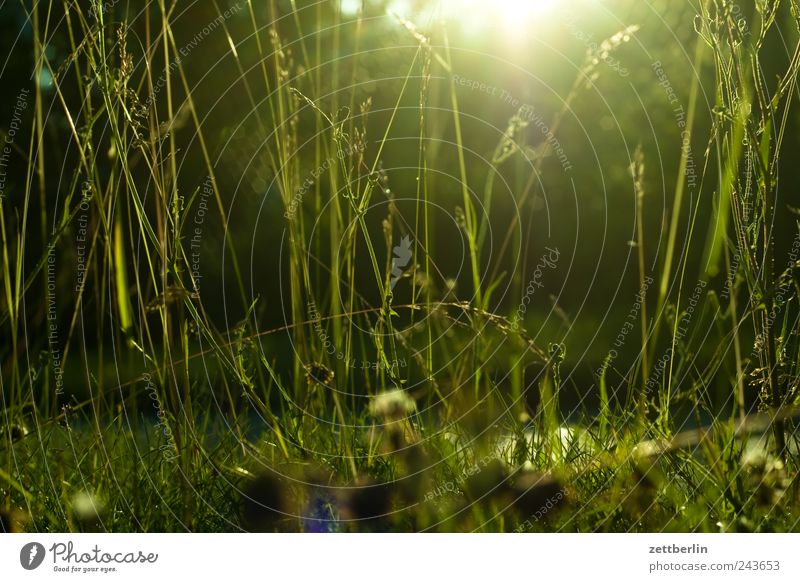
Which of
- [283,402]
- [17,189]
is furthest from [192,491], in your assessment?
[17,189]

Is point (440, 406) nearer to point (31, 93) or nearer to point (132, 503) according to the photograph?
point (132, 503)

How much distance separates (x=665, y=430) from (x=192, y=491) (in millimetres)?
725

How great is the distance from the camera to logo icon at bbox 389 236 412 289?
1.29 metres
